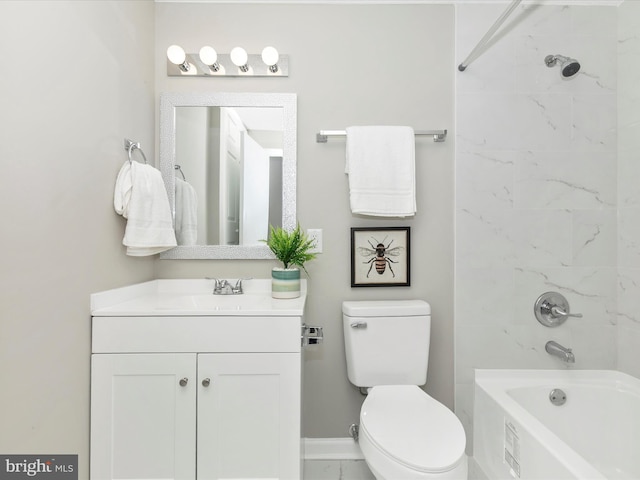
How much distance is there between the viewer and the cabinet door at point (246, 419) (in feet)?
3.95

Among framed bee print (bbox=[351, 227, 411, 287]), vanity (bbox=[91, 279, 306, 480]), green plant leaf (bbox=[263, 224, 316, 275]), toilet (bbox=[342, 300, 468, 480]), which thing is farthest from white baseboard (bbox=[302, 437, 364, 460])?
green plant leaf (bbox=[263, 224, 316, 275])

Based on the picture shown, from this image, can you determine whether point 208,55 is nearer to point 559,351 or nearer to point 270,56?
point 270,56

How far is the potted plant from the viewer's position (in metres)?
1.50

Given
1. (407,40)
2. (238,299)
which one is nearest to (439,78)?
(407,40)

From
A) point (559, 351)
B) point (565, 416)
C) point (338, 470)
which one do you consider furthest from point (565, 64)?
point (338, 470)

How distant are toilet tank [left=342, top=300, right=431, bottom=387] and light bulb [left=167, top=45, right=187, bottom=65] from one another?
A: 144 cm

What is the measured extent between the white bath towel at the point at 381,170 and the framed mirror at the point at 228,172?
1.05 feet

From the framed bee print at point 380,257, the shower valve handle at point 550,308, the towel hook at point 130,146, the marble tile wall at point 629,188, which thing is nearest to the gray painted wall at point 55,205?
→ the towel hook at point 130,146

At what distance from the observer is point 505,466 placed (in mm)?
1387

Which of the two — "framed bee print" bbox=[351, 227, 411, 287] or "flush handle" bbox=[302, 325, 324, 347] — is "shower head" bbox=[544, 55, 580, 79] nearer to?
"framed bee print" bbox=[351, 227, 411, 287]

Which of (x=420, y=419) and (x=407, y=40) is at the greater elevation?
(x=407, y=40)

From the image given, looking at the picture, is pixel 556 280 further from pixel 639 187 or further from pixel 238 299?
pixel 238 299

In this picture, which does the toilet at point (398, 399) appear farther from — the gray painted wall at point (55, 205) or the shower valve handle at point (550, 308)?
the gray painted wall at point (55, 205)

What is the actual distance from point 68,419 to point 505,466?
162 cm
